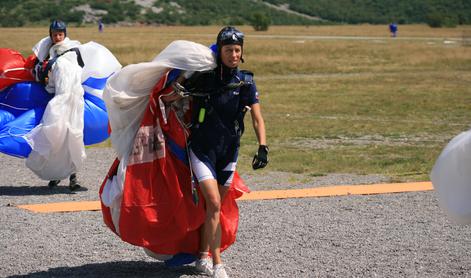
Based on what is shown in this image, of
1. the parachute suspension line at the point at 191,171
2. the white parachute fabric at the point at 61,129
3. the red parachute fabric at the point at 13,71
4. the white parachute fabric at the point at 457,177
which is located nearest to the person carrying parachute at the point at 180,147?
the parachute suspension line at the point at 191,171

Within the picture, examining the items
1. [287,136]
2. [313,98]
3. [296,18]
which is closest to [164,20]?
[296,18]

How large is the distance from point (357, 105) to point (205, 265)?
1491cm

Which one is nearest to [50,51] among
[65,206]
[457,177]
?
[65,206]

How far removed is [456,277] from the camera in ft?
19.9

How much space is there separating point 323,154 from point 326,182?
262 centimetres

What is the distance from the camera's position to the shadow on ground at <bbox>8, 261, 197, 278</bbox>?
6246 mm

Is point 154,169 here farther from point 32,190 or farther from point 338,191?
point 32,190

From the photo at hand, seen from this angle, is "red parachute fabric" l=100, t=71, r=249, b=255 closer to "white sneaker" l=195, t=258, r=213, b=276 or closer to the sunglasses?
"white sneaker" l=195, t=258, r=213, b=276

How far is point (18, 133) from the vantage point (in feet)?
32.8

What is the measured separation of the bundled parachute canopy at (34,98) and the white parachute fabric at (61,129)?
197mm

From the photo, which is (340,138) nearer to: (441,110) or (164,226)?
Result: (441,110)

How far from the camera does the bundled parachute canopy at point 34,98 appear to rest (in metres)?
10.1

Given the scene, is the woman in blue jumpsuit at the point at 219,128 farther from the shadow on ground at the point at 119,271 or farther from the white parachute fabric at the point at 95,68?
the white parachute fabric at the point at 95,68

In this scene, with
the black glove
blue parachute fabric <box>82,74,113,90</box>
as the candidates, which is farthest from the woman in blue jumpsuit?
blue parachute fabric <box>82,74,113,90</box>
